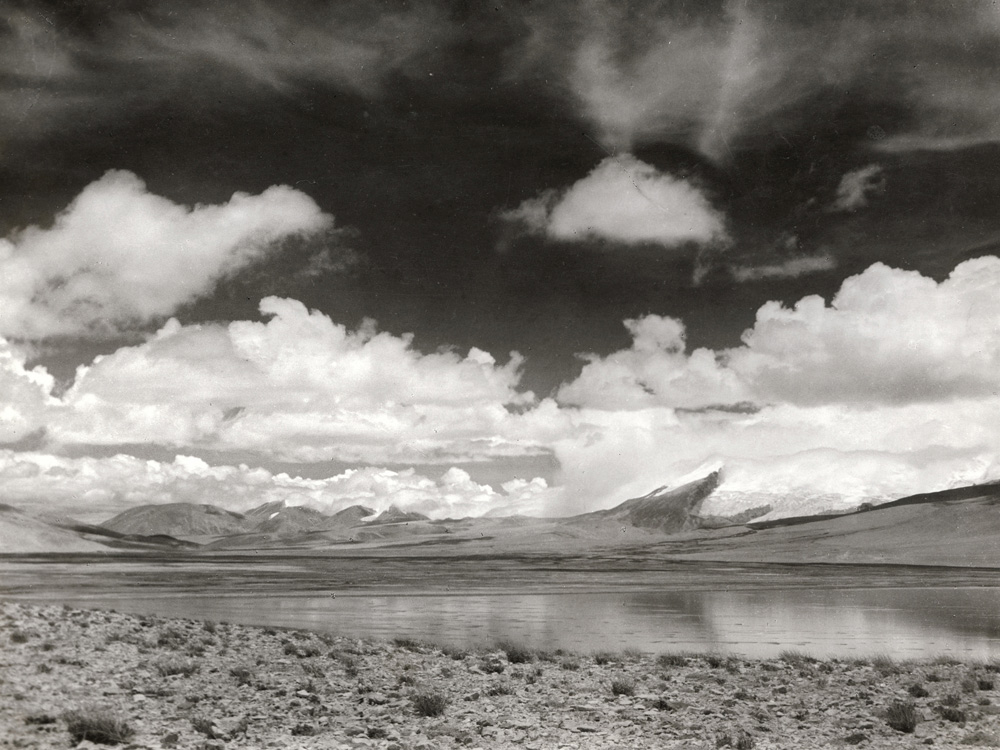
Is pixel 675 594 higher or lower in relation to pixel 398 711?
lower

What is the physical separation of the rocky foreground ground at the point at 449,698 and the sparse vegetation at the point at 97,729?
0.03 m

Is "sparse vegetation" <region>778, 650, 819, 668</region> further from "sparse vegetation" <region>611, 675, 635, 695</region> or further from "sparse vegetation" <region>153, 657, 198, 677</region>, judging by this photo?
"sparse vegetation" <region>153, 657, 198, 677</region>

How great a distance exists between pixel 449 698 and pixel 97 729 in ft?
23.9

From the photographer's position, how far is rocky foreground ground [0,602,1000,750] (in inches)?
566

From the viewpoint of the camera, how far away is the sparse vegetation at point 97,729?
1317 centimetres

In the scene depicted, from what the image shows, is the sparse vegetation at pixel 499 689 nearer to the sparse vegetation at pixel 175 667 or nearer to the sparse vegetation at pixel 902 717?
the sparse vegetation at pixel 175 667

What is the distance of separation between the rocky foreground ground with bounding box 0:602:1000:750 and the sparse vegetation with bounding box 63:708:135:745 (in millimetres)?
27

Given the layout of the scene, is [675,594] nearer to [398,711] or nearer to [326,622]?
[326,622]

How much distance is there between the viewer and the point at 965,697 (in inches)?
Result: 728

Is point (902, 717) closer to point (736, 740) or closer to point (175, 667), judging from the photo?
point (736, 740)

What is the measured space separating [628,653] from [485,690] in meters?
9.30

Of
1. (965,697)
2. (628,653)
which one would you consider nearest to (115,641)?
(628,653)

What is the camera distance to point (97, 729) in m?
13.2

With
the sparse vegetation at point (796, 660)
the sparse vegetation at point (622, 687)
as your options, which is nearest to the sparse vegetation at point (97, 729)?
the sparse vegetation at point (622, 687)
